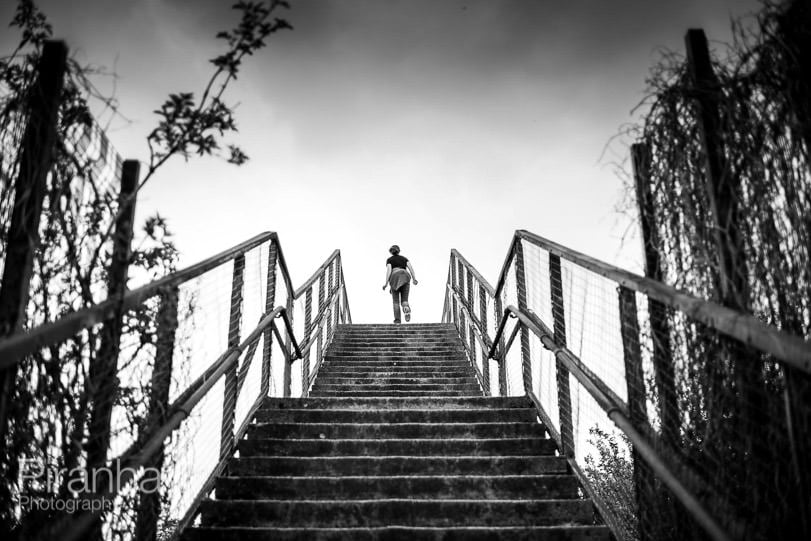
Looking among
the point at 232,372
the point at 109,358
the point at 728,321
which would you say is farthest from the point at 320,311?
the point at 728,321

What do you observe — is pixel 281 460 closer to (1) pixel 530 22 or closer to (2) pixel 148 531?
(2) pixel 148 531

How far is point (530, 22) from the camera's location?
20.5 ft

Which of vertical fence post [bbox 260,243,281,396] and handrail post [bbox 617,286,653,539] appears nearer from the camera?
handrail post [bbox 617,286,653,539]

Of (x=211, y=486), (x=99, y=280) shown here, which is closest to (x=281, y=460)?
(x=211, y=486)

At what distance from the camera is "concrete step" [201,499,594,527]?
250cm

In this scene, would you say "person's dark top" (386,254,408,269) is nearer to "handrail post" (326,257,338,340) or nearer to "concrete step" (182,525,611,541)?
"handrail post" (326,257,338,340)

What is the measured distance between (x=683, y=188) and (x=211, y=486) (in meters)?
2.52

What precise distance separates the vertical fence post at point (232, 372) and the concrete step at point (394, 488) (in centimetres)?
26

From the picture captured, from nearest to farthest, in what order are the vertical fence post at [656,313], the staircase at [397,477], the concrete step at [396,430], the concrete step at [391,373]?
the vertical fence post at [656,313] < the staircase at [397,477] < the concrete step at [396,430] < the concrete step at [391,373]

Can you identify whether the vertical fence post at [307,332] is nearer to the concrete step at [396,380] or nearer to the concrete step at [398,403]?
the concrete step at [396,380]

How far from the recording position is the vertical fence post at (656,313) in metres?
1.99

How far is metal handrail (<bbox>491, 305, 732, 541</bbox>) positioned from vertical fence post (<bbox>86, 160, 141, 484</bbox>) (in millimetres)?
1841

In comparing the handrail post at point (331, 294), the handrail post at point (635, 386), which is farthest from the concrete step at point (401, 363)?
the handrail post at point (635, 386)

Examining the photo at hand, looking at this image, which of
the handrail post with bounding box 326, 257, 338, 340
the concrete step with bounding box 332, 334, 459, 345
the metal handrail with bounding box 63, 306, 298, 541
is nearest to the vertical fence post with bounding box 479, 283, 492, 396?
the concrete step with bounding box 332, 334, 459, 345
